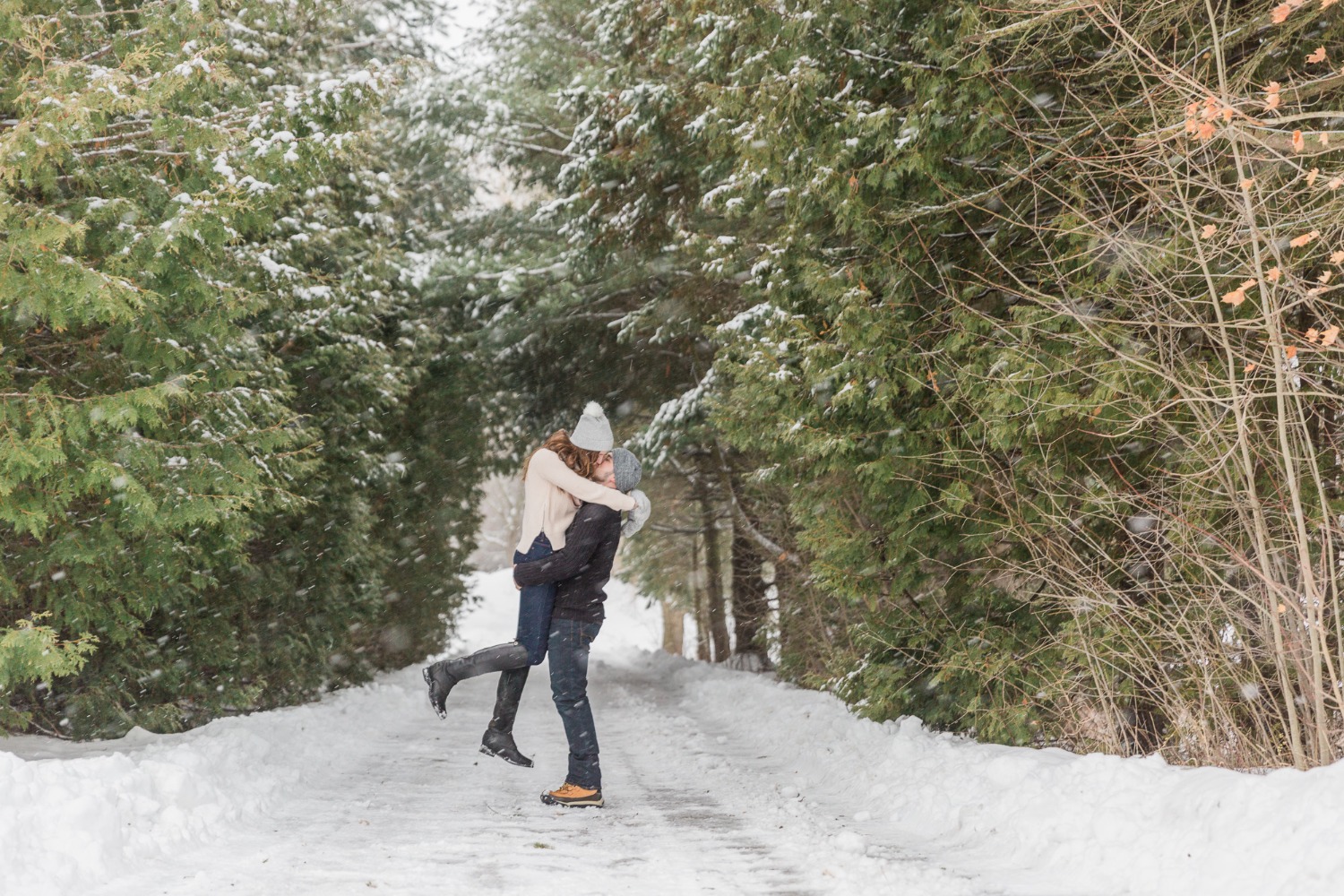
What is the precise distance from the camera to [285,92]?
7.48m

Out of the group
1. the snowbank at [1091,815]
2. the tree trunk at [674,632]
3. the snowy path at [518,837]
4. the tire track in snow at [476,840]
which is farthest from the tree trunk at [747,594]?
the tree trunk at [674,632]

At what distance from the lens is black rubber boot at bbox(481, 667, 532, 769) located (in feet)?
20.0

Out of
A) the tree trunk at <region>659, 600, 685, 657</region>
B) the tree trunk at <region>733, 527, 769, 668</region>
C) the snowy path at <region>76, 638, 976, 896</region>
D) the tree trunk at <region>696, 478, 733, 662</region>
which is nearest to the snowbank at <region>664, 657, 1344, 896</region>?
the snowy path at <region>76, 638, 976, 896</region>

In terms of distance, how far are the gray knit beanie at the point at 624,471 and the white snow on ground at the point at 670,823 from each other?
1847 millimetres

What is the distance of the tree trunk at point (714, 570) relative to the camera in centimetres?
1766

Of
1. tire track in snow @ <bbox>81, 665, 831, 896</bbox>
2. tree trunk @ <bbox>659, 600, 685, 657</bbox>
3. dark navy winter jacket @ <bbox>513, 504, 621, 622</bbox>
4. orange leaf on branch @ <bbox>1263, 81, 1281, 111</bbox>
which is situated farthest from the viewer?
tree trunk @ <bbox>659, 600, 685, 657</bbox>

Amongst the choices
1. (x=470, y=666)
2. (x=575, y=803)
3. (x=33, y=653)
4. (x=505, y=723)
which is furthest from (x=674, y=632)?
(x=33, y=653)

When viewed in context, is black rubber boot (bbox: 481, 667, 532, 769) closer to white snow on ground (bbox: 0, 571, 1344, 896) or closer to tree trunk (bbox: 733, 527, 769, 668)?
white snow on ground (bbox: 0, 571, 1344, 896)

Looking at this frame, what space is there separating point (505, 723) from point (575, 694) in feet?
1.73

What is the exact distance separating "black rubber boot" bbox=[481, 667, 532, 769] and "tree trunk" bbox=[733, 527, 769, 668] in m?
9.94

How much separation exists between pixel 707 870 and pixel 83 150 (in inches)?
234

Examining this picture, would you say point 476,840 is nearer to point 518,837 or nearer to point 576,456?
point 518,837

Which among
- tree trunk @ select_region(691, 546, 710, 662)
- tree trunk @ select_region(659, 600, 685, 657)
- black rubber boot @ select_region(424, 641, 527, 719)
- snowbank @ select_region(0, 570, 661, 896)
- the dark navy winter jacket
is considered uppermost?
the dark navy winter jacket

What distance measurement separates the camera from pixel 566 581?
6051 mm
